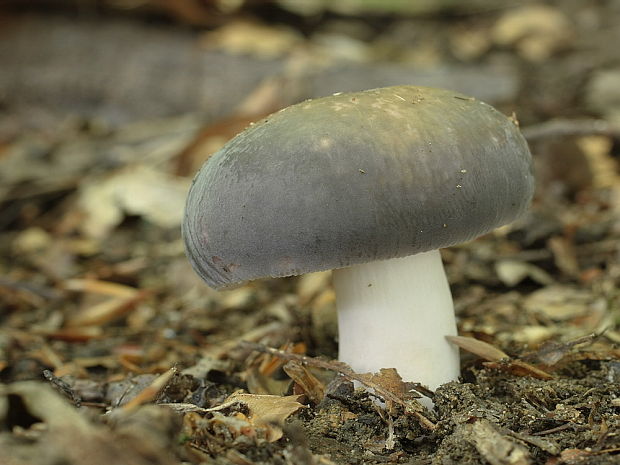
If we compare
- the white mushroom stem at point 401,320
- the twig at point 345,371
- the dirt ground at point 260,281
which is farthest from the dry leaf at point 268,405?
the white mushroom stem at point 401,320

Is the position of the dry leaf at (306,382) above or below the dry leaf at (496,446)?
below

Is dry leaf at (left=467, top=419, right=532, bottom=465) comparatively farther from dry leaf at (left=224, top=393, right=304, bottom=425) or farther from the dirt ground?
dry leaf at (left=224, top=393, right=304, bottom=425)

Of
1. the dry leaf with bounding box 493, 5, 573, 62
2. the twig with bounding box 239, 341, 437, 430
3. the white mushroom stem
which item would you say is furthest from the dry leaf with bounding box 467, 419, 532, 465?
the dry leaf with bounding box 493, 5, 573, 62

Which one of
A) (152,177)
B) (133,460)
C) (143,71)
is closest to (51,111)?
(143,71)

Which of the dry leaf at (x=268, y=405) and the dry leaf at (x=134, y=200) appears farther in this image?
the dry leaf at (x=134, y=200)

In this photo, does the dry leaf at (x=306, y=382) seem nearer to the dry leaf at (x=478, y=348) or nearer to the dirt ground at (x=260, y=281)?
the dirt ground at (x=260, y=281)

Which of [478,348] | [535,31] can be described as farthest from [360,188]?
[535,31]
